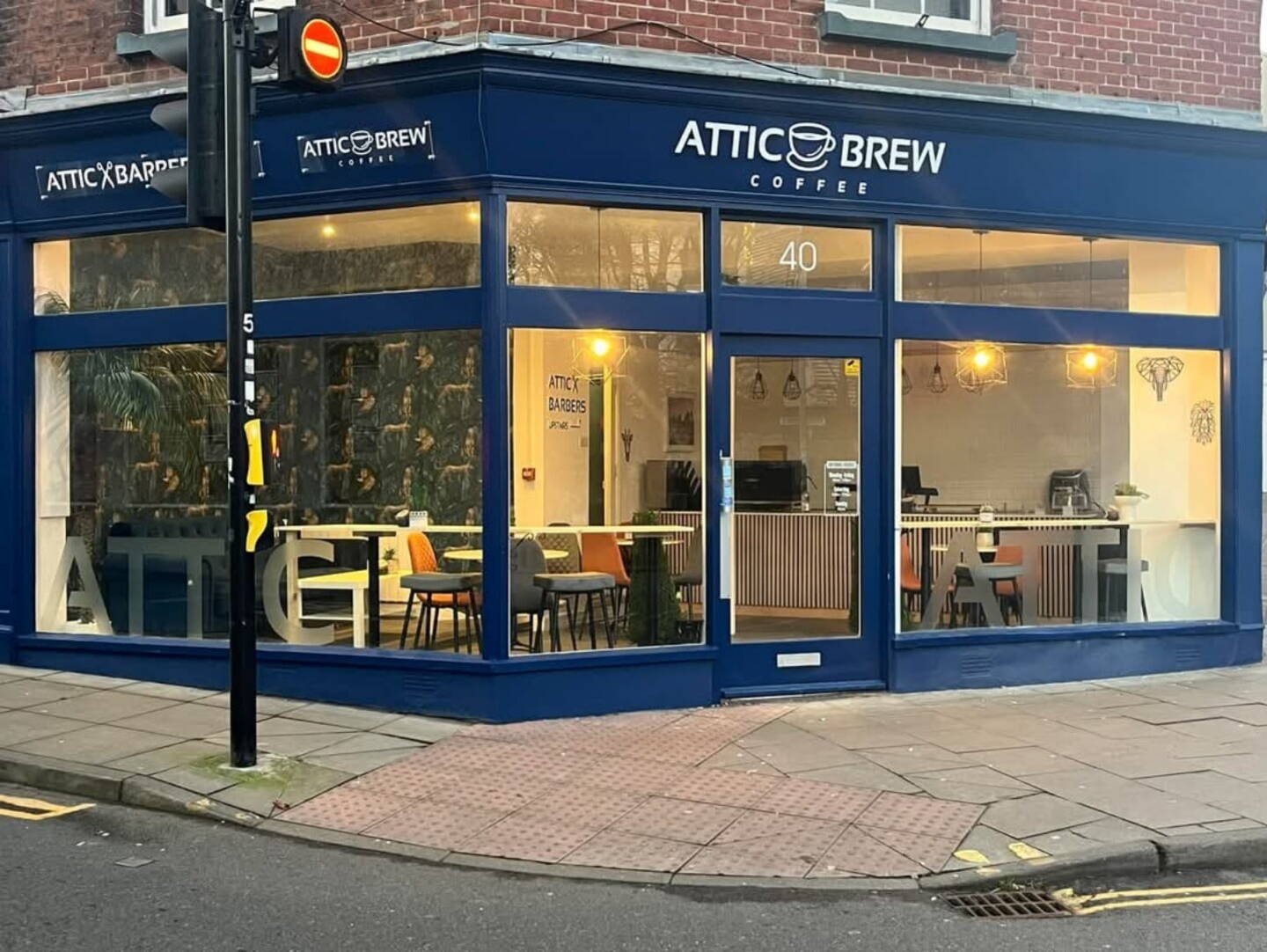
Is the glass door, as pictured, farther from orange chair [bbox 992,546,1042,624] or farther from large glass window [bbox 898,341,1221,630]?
orange chair [bbox 992,546,1042,624]

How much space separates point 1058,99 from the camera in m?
8.96

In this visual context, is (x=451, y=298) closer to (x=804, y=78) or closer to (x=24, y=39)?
(x=804, y=78)

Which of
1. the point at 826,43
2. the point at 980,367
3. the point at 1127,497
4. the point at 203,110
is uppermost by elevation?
the point at 826,43

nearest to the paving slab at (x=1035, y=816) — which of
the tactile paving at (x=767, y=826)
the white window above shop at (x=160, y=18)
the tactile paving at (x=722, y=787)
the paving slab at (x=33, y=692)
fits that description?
the tactile paving at (x=767, y=826)

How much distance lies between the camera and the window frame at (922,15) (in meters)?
8.71

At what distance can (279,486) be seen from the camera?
895cm

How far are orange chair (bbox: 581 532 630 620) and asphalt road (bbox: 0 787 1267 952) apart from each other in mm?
3272

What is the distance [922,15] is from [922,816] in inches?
233

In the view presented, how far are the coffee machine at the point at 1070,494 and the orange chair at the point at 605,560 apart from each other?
384 centimetres

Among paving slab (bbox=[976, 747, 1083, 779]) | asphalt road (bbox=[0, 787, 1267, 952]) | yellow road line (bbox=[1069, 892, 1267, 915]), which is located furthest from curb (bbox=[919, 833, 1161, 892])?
Answer: paving slab (bbox=[976, 747, 1083, 779])

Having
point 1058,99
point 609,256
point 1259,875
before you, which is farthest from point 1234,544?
point 609,256

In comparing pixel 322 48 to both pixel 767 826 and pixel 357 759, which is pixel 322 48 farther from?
pixel 767 826

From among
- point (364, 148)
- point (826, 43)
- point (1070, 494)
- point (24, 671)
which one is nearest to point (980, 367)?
point (1070, 494)

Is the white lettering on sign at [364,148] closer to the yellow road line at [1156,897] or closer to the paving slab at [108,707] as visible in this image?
the paving slab at [108,707]
